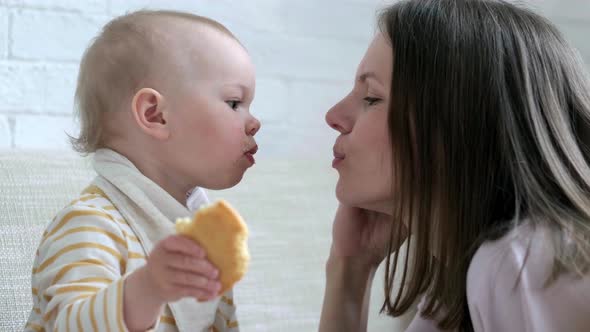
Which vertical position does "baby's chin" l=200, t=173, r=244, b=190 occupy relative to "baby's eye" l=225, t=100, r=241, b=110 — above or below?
below

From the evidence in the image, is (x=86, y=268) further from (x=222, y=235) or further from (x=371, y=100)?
(x=371, y=100)

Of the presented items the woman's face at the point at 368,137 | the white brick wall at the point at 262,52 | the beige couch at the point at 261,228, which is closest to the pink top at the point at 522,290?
the woman's face at the point at 368,137

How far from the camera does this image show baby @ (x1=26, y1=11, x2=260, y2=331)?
36.9 inches

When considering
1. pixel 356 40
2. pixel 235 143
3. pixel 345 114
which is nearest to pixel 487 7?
pixel 345 114

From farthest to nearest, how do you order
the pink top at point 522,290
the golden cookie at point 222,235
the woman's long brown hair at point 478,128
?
the woman's long brown hair at point 478,128 → the pink top at point 522,290 → the golden cookie at point 222,235

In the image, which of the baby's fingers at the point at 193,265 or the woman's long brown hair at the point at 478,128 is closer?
the baby's fingers at the point at 193,265

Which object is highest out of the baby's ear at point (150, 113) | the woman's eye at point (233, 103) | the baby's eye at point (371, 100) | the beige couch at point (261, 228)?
the baby's eye at point (371, 100)

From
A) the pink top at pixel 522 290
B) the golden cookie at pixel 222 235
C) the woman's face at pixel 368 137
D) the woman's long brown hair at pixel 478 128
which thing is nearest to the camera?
the golden cookie at pixel 222 235

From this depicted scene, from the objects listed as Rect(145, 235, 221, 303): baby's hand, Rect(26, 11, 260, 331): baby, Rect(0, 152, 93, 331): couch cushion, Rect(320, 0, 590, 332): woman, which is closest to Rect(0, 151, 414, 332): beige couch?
Rect(0, 152, 93, 331): couch cushion

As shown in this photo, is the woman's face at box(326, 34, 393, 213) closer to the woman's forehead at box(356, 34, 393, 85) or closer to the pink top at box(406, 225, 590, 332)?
the woman's forehead at box(356, 34, 393, 85)

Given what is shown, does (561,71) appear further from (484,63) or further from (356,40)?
(356,40)

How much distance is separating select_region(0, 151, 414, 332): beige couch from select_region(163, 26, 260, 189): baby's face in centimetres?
27

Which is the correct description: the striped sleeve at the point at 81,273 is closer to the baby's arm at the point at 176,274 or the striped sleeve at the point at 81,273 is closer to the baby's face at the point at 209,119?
the baby's arm at the point at 176,274

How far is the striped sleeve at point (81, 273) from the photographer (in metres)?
0.76
